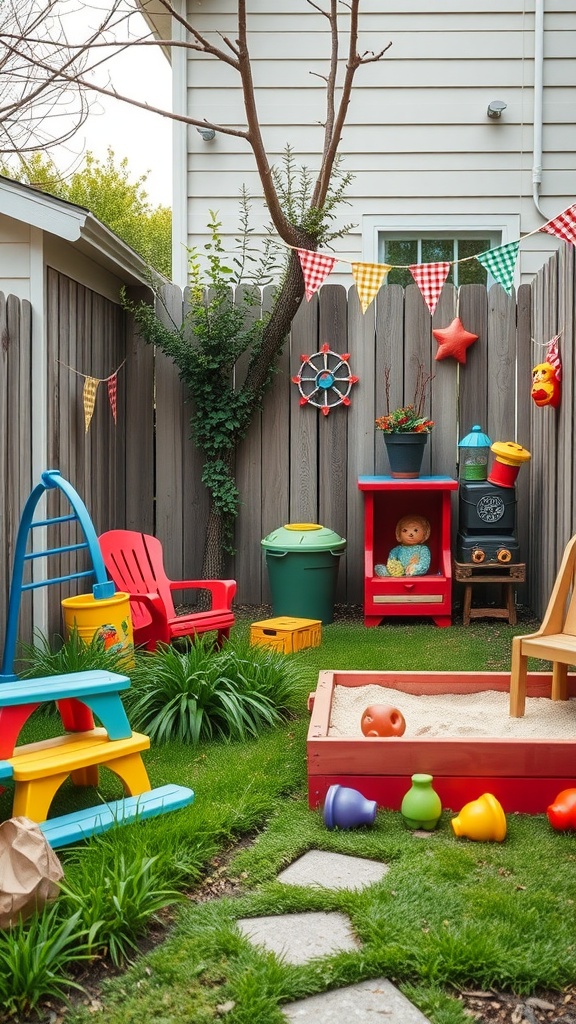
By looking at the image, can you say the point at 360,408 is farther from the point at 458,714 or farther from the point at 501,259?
the point at 458,714

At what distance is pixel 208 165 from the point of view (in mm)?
8344

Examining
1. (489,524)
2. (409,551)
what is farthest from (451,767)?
(409,551)

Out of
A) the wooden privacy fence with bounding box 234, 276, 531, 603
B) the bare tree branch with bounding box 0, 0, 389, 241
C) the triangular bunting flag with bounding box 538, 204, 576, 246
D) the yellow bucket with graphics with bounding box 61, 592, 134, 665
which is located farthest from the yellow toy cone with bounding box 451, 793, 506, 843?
the wooden privacy fence with bounding box 234, 276, 531, 603

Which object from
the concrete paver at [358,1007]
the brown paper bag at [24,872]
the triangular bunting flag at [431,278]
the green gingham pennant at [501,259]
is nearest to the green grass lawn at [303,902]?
the concrete paver at [358,1007]

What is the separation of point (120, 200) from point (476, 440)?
15.7 m

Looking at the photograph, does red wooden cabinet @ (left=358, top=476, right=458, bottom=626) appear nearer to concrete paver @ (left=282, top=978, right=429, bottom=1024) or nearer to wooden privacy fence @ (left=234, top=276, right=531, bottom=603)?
wooden privacy fence @ (left=234, top=276, right=531, bottom=603)

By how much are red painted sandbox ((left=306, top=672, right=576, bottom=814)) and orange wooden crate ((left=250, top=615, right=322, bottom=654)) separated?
2297 millimetres

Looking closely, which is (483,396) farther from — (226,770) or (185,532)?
(226,770)

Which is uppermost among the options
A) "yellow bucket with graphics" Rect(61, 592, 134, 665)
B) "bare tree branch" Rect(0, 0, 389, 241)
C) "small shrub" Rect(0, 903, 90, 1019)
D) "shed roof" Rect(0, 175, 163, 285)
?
"bare tree branch" Rect(0, 0, 389, 241)

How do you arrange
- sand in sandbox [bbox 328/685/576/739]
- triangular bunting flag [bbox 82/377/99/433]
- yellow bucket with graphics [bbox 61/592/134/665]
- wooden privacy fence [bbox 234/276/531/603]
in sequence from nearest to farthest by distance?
sand in sandbox [bbox 328/685/576/739] < yellow bucket with graphics [bbox 61/592/134/665] < triangular bunting flag [bbox 82/377/99/433] < wooden privacy fence [bbox 234/276/531/603]

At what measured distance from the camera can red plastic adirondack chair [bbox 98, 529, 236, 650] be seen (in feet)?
17.5

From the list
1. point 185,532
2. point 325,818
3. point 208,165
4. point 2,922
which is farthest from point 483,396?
point 2,922

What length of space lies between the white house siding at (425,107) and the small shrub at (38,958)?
6.82m

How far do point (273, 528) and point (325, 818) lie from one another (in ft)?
14.2
